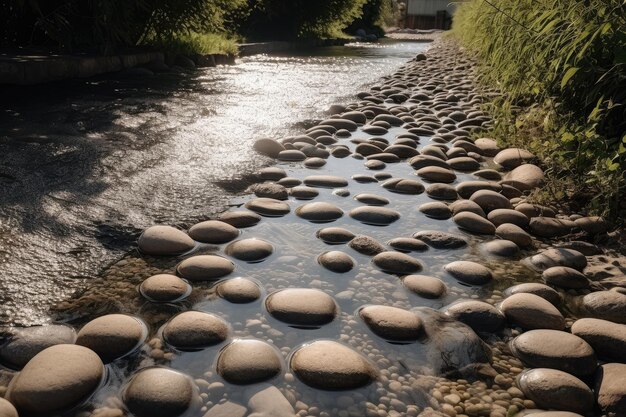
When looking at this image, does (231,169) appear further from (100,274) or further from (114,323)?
(114,323)

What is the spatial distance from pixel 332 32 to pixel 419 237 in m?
16.2

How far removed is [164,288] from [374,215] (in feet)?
3.28

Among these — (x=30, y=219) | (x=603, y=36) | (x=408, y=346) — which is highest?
(x=603, y=36)

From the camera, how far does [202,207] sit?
90.3 inches

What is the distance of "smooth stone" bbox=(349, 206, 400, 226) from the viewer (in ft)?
7.42

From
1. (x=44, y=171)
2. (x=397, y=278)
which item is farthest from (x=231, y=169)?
(x=397, y=278)

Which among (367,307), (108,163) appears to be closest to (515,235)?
(367,307)

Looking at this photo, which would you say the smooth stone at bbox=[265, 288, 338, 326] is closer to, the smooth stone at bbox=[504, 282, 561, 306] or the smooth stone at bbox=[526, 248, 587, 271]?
the smooth stone at bbox=[504, 282, 561, 306]

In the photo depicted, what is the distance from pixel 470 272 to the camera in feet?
5.96

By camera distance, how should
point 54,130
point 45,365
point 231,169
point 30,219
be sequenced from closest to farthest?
point 45,365, point 30,219, point 231,169, point 54,130

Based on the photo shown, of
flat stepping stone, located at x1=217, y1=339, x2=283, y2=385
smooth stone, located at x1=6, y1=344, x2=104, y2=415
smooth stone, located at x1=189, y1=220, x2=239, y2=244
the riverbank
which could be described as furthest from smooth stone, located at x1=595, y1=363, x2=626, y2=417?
smooth stone, located at x1=189, y1=220, x2=239, y2=244

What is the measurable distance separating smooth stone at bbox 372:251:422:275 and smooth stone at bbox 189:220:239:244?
55cm

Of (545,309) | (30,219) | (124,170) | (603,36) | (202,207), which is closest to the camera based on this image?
(545,309)

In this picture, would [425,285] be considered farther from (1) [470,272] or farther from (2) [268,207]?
(2) [268,207]
